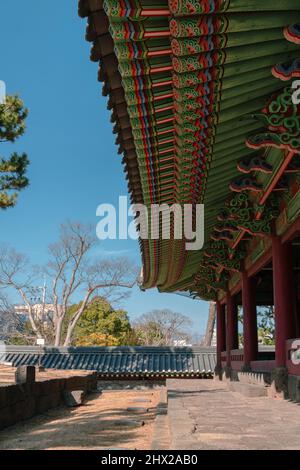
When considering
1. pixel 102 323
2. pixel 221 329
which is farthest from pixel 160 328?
pixel 221 329

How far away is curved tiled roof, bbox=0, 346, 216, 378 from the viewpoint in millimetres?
22391

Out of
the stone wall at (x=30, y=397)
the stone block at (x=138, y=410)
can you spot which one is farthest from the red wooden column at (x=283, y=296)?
the stone wall at (x=30, y=397)

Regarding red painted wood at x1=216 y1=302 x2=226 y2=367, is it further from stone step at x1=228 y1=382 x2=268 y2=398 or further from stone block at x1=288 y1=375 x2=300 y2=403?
stone block at x1=288 y1=375 x2=300 y2=403

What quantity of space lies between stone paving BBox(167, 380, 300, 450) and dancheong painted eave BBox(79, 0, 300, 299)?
2.73 m

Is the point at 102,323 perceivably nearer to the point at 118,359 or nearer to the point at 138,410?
the point at 118,359

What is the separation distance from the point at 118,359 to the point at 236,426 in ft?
63.6

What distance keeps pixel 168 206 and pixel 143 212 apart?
62 cm

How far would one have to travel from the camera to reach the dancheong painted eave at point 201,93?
399cm

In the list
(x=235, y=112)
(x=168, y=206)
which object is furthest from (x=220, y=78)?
(x=168, y=206)

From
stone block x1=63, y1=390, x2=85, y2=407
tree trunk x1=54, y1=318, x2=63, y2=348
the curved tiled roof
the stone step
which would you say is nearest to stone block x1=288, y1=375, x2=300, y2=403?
the stone step

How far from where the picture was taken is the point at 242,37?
13.9 ft

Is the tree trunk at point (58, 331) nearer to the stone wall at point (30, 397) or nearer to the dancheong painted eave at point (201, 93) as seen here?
the stone wall at point (30, 397)

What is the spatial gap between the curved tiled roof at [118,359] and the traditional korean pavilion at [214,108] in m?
13.3

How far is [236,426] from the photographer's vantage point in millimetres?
4723
